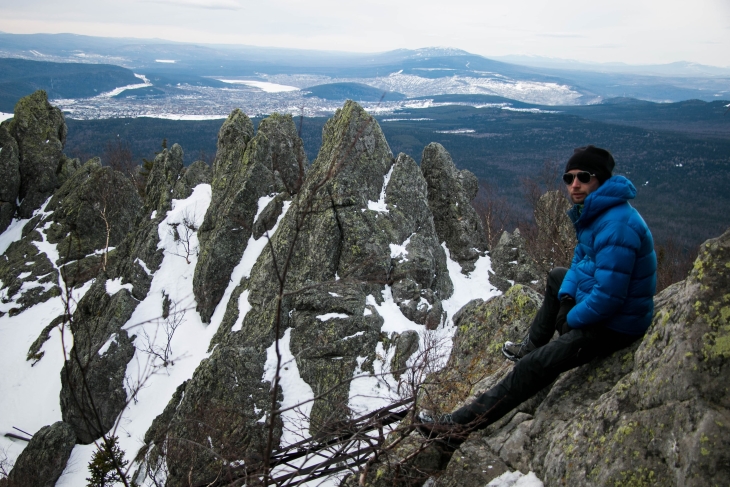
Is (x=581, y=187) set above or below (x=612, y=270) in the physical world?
above

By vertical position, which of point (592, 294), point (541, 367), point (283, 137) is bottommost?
point (541, 367)

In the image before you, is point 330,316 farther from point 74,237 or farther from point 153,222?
point 74,237

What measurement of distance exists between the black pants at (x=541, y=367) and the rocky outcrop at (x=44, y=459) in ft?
69.0

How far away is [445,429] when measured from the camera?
518 centimetres

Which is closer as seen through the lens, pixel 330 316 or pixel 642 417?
pixel 642 417

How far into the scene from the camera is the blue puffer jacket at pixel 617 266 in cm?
467

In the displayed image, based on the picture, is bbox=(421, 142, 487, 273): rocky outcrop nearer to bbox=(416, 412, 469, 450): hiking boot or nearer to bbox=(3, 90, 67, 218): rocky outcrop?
bbox=(416, 412, 469, 450): hiking boot

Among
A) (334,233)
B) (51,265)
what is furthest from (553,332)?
(51,265)

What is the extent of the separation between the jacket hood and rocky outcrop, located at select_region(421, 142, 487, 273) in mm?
18296

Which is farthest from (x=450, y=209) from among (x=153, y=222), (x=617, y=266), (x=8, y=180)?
(x=8, y=180)

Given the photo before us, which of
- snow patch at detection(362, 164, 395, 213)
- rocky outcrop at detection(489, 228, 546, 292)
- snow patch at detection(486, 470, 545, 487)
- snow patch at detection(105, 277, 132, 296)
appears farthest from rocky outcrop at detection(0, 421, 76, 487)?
rocky outcrop at detection(489, 228, 546, 292)

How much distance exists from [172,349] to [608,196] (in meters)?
20.0

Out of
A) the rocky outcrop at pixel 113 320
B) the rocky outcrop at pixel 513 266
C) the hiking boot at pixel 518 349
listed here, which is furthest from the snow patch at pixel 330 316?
the hiking boot at pixel 518 349

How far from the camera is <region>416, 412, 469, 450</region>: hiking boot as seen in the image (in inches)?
201
